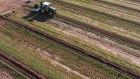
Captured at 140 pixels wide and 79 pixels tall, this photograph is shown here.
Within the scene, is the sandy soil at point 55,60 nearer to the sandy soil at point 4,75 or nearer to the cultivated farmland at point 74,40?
the cultivated farmland at point 74,40

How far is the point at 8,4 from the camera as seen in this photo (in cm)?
3525

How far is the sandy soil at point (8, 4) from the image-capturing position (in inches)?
1339

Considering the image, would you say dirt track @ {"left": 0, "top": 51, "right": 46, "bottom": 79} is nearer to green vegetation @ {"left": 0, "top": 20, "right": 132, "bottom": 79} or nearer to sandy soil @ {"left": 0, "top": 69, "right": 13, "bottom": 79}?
green vegetation @ {"left": 0, "top": 20, "right": 132, "bottom": 79}

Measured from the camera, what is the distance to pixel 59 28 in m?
29.7

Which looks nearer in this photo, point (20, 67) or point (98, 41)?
point (20, 67)

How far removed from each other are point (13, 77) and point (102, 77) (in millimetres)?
8758

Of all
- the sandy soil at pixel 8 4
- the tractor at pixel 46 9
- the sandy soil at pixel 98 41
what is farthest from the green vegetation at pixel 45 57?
the sandy soil at pixel 8 4

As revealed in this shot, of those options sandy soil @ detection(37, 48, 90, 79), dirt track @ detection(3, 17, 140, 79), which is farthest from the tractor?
sandy soil @ detection(37, 48, 90, 79)

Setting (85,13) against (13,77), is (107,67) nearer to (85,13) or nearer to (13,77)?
(13,77)

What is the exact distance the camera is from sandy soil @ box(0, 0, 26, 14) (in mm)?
34000

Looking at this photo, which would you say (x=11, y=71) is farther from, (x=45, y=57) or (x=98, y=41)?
(x=98, y=41)

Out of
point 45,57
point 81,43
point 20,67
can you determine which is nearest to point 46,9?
point 81,43

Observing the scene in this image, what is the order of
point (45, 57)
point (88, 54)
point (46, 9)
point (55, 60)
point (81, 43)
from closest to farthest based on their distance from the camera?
point (55, 60)
point (45, 57)
point (88, 54)
point (81, 43)
point (46, 9)

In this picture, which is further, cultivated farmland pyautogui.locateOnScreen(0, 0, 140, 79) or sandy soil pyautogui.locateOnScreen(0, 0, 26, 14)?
sandy soil pyautogui.locateOnScreen(0, 0, 26, 14)
